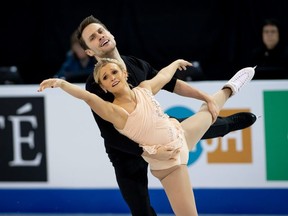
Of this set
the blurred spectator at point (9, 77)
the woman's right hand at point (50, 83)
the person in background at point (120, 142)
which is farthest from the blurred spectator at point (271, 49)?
the woman's right hand at point (50, 83)

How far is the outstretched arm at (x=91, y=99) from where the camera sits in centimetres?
489

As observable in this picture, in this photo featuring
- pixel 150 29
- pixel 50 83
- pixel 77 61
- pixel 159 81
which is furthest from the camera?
pixel 150 29

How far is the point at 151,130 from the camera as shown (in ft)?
17.0

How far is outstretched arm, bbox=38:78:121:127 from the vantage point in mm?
4891

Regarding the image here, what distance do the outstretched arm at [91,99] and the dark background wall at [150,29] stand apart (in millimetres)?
4433

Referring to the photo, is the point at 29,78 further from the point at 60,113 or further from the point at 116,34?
the point at 60,113

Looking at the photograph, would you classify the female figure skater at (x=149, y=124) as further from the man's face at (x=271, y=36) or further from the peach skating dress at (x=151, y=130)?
the man's face at (x=271, y=36)

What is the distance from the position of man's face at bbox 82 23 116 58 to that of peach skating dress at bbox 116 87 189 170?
291mm

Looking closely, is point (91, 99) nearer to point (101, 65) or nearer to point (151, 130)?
point (101, 65)

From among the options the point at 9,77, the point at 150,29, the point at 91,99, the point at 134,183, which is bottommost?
the point at 134,183

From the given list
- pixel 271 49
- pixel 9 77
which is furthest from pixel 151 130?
pixel 271 49

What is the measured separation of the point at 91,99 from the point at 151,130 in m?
0.43

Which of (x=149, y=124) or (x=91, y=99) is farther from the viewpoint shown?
(x=149, y=124)

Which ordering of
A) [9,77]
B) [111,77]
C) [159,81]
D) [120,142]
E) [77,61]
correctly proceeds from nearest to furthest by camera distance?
[111,77], [120,142], [159,81], [9,77], [77,61]
